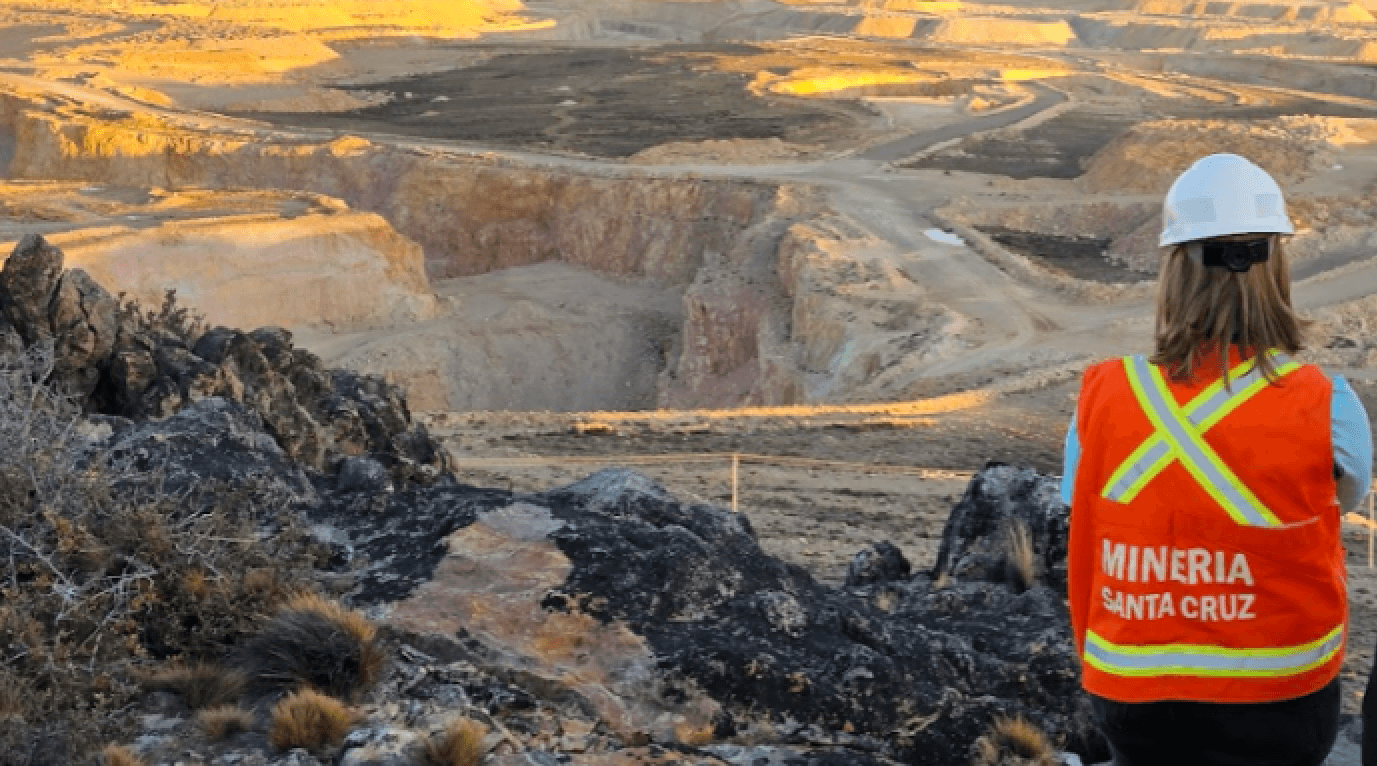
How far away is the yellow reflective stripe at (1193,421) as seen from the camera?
9.88 ft

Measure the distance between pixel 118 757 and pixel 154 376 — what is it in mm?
7279

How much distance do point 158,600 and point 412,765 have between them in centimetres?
129

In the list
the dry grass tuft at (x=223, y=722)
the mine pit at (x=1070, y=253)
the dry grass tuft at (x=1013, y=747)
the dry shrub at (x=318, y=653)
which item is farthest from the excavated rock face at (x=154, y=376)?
the mine pit at (x=1070, y=253)

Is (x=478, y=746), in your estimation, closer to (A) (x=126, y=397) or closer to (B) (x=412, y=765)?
Answer: (B) (x=412, y=765)

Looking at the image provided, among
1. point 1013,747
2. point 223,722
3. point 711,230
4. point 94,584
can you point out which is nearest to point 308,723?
point 223,722

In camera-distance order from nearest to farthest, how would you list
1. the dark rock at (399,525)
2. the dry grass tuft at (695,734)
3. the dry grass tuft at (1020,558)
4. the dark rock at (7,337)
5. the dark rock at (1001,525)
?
1. the dry grass tuft at (695,734)
2. the dark rock at (399,525)
3. the dry grass tuft at (1020,558)
4. the dark rock at (1001,525)
5. the dark rock at (7,337)

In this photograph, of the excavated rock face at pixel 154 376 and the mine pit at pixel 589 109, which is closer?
the excavated rock face at pixel 154 376

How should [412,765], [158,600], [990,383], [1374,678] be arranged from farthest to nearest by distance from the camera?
[990,383]
[158,600]
[412,765]
[1374,678]

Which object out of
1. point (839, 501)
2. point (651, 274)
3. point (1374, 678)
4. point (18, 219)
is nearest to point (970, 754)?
point (1374, 678)

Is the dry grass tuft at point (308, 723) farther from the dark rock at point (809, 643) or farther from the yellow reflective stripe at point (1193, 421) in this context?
the yellow reflective stripe at point (1193, 421)

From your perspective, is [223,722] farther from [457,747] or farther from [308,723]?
[457,747]

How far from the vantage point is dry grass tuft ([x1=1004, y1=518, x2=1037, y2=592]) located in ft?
24.8

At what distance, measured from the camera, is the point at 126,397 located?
11.0 metres

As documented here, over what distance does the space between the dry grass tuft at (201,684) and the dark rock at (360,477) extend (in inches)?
85.7
